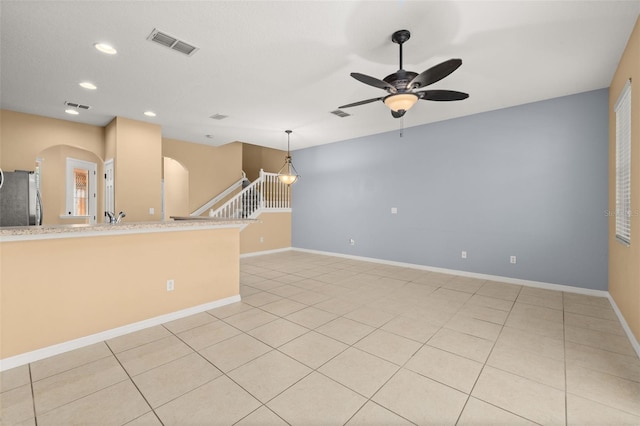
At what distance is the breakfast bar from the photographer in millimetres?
2346

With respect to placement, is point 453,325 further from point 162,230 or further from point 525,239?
point 162,230

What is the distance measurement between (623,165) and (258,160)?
9.61 meters

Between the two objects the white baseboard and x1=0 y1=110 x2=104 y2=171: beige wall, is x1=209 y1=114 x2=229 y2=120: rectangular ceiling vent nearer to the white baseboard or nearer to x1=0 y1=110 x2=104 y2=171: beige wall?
x1=0 y1=110 x2=104 y2=171: beige wall

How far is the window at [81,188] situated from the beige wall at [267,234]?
3.89 meters

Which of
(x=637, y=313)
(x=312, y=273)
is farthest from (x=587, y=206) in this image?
(x=312, y=273)

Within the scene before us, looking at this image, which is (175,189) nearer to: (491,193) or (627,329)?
(491,193)

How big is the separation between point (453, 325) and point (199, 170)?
6.82m

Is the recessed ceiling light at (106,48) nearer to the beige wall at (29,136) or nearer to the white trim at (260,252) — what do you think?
the beige wall at (29,136)

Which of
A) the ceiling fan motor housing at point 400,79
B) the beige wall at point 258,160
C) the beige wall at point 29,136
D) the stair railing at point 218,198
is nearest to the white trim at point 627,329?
the ceiling fan motor housing at point 400,79

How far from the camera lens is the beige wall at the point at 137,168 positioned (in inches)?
207

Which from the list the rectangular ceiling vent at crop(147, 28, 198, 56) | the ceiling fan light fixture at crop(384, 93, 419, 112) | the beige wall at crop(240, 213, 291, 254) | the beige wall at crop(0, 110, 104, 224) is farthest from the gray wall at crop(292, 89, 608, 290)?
the beige wall at crop(0, 110, 104, 224)

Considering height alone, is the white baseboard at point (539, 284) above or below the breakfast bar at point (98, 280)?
below

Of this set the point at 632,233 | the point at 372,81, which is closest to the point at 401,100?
the point at 372,81

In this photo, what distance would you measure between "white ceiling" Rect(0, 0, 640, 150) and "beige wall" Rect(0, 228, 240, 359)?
201cm
